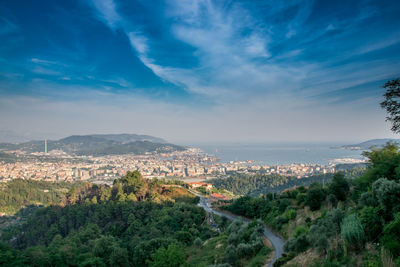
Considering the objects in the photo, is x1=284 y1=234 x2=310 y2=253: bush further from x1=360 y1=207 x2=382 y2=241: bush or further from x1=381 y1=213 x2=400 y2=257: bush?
x1=381 y1=213 x2=400 y2=257: bush

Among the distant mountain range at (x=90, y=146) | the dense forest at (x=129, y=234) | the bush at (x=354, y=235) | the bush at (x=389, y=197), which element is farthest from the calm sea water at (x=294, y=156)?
the bush at (x=354, y=235)

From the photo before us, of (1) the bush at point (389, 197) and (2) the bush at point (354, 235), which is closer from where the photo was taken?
(2) the bush at point (354, 235)

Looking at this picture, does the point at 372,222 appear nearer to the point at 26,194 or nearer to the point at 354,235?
the point at 354,235

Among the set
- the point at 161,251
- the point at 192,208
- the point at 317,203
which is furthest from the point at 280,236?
the point at 192,208

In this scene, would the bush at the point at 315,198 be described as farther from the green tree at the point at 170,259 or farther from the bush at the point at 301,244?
the green tree at the point at 170,259

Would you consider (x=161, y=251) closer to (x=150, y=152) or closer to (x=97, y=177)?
(x=97, y=177)

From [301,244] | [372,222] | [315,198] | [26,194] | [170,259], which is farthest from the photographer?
[26,194]

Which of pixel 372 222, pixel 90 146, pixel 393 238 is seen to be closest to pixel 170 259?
pixel 372 222

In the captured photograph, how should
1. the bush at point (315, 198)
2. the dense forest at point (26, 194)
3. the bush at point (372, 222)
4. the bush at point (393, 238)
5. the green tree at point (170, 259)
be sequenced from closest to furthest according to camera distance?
the bush at point (393, 238), the bush at point (372, 222), the green tree at point (170, 259), the bush at point (315, 198), the dense forest at point (26, 194)

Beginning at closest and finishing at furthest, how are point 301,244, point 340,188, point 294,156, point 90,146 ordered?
point 301,244 → point 340,188 → point 294,156 → point 90,146
